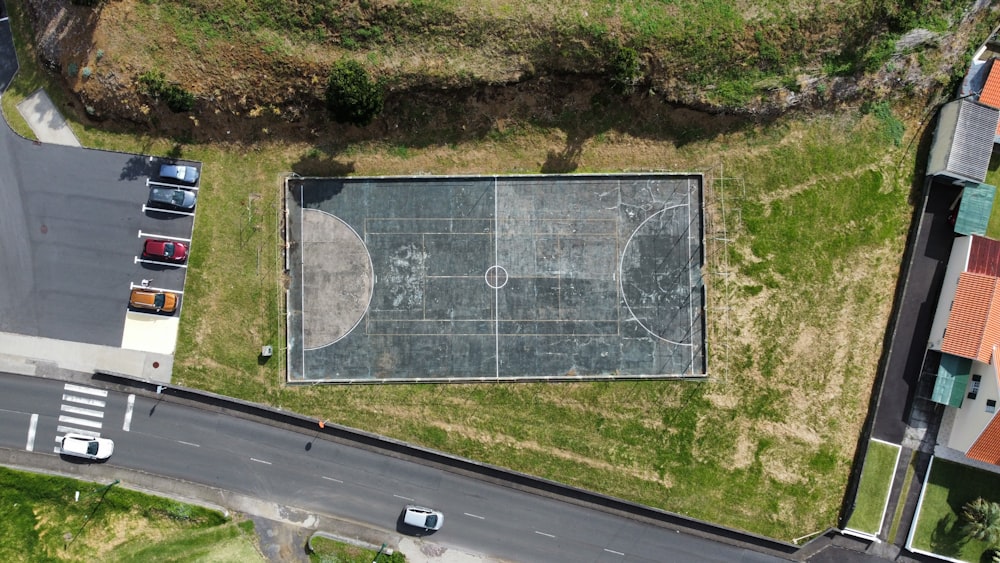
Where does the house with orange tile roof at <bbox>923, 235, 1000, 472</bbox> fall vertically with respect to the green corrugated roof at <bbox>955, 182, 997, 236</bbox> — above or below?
below

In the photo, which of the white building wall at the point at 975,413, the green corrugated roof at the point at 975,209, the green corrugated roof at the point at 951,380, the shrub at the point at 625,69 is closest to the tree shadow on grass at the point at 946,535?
the white building wall at the point at 975,413

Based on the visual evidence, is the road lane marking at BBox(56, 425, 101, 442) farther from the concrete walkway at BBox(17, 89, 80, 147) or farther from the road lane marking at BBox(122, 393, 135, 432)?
the concrete walkway at BBox(17, 89, 80, 147)

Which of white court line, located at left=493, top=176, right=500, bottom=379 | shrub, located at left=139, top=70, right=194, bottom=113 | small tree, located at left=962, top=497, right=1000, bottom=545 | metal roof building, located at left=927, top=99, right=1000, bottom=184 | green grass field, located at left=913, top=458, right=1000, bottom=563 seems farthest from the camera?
green grass field, located at left=913, top=458, right=1000, bottom=563

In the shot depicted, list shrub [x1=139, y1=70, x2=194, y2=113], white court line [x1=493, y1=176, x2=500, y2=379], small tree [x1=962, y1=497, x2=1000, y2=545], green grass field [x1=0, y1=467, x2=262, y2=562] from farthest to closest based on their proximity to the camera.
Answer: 1. white court line [x1=493, y1=176, x2=500, y2=379]
2. green grass field [x1=0, y1=467, x2=262, y2=562]
3. small tree [x1=962, y1=497, x2=1000, y2=545]
4. shrub [x1=139, y1=70, x2=194, y2=113]

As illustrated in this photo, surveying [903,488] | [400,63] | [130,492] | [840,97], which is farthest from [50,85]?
[903,488]

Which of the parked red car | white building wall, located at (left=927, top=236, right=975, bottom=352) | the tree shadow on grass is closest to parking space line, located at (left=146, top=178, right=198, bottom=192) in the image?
the parked red car

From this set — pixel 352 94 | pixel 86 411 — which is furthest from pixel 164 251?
pixel 352 94

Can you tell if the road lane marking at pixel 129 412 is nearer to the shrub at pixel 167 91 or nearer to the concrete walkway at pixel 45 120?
the concrete walkway at pixel 45 120

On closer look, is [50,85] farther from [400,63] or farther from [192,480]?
[192,480]

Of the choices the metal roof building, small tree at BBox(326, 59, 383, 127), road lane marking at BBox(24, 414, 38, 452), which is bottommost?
road lane marking at BBox(24, 414, 38, 452)
